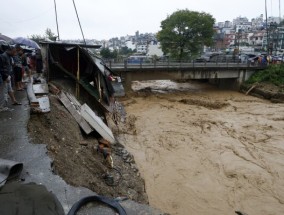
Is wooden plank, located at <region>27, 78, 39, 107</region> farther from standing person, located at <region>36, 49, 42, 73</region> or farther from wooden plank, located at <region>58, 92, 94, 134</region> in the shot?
standing person, located at <region>36, 49, 42, 73</region>

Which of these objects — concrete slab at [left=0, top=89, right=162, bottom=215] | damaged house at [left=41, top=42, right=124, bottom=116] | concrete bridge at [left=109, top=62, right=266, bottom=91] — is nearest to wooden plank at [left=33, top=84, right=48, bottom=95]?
damaged house at [left=41, top=42, right=124, bottom=116]

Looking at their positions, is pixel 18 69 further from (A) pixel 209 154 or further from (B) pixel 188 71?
(B) pixel 188 71

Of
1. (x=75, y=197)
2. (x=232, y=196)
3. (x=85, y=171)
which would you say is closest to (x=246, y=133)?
(x=232, y=196)

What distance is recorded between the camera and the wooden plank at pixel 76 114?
9.41 m

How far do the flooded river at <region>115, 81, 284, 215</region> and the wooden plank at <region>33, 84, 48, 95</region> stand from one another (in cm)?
402

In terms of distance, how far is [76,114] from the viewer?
966 centimetres

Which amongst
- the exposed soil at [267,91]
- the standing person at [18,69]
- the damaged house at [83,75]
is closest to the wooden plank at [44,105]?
the standing person at [18,69]

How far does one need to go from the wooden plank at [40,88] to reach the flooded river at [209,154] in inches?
158

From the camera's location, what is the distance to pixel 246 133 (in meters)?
14.5

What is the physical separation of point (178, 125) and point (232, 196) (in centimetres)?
782

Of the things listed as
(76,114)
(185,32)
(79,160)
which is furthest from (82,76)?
(185,32)

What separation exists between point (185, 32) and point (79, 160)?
109 feet

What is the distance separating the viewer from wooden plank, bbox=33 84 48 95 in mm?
10145

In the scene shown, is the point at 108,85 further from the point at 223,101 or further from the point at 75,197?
the point at 223,101
